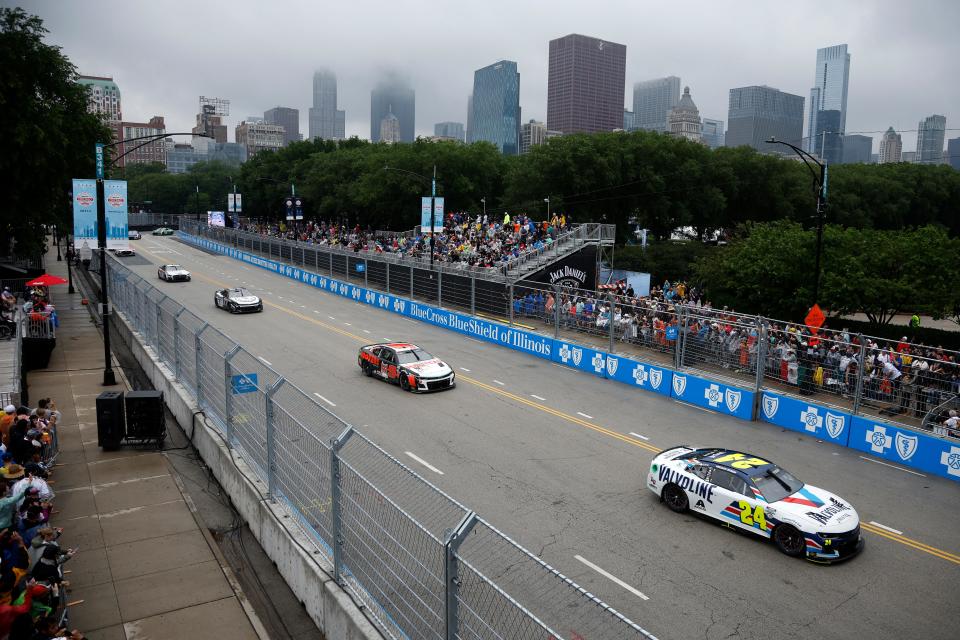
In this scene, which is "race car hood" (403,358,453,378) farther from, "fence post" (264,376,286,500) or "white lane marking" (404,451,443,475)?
"fence post" (264,376,286,500)

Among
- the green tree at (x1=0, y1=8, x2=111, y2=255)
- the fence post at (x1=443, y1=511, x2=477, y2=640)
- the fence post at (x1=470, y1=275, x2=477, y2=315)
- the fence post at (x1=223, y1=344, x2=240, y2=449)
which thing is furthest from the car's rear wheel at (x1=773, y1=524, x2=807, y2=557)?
the green tree at (x1=0, y1=8, x2=111, y2=255)

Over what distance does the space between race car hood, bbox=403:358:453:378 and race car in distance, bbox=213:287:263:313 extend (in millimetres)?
16952

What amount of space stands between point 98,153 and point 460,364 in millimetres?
13044

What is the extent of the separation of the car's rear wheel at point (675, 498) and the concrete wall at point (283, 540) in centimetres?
691

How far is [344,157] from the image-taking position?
3295 inches

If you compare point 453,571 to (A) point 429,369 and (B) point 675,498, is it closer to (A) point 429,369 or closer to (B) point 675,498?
(B) point 675,498

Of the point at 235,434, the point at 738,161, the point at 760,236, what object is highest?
the point at 738,161

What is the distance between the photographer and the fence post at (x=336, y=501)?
25.5 ft

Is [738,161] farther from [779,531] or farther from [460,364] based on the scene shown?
[779,531]

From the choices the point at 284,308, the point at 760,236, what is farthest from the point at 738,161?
the point at 284,308

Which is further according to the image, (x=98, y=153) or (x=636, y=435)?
(x=98, y=153)

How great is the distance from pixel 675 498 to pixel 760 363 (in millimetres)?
7840

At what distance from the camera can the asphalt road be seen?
992 cm

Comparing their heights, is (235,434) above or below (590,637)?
above
